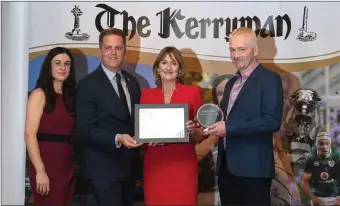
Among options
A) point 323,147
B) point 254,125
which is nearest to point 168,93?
point 254,125

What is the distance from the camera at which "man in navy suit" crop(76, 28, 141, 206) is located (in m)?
2.23

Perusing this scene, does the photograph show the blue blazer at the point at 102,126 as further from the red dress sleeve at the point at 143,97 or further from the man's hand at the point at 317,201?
the man's hand at the point at 317,201

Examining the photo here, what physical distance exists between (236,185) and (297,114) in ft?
1.84

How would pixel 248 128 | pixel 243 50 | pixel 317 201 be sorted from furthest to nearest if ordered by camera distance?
pixel 317 201
pixel 243 50
pixel 248 128

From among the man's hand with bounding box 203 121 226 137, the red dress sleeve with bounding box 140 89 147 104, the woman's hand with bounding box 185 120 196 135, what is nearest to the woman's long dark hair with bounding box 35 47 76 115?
the red dress sleeve with bounding box 140 89 147 104

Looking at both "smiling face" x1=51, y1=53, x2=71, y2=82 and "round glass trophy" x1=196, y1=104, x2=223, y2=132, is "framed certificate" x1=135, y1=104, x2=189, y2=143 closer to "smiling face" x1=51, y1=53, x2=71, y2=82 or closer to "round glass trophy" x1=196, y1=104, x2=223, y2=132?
"round glass trophy" x1=196, y1=104, x2=223, y2=132

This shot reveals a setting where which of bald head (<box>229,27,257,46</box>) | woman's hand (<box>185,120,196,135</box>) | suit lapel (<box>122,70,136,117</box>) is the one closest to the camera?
woman's hand (<box>185,120,196,135</box>)

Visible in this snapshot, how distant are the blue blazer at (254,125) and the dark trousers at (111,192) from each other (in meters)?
0.60

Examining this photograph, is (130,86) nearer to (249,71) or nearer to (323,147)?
(249,71)

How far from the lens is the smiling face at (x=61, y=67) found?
2355 millimetres

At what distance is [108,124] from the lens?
225 centimetres

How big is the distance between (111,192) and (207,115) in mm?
678

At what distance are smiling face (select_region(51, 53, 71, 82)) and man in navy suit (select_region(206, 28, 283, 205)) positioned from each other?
0.90 m

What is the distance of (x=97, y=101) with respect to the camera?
7.41 ft
